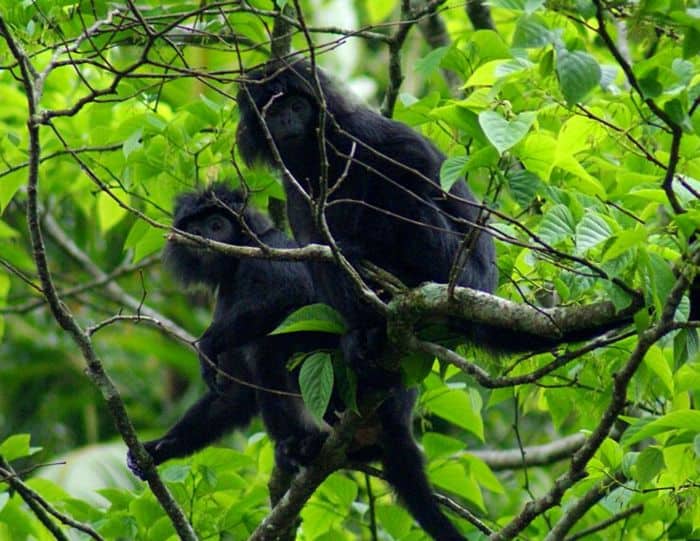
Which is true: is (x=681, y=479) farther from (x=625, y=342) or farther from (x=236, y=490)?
(x=236, y=490)

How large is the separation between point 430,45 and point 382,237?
2.36m

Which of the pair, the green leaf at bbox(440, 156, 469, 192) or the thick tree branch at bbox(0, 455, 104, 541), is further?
the thick tree branch at bbox(0, 455, 104, 541)

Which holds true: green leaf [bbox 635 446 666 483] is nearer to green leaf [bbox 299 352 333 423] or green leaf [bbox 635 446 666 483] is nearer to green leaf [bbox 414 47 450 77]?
green leaf [bbox 299 352 333 423]

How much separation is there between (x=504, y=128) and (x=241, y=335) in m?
2.43

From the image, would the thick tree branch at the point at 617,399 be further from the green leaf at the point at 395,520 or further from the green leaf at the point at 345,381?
the green leaf at the point at 395,520

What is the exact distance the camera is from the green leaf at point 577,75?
113 inches

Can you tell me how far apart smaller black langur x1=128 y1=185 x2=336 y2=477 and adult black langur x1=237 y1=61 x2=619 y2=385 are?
448mm

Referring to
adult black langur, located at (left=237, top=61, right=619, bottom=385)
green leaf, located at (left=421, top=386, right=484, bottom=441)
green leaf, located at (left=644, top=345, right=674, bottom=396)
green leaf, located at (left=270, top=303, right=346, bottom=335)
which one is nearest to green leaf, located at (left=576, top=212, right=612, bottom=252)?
green leaf, located at (left=644, top=345, right=674, bottom=396)

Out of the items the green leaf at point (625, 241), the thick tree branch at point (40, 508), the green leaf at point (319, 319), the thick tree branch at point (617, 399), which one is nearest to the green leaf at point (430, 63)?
the green leaf at point (319, 319)

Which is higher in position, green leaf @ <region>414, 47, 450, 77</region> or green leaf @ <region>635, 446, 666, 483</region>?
green leaf @ <region>414, 47, 450, 77</region>

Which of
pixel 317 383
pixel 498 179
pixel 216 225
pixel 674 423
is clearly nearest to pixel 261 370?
pixel 216 225

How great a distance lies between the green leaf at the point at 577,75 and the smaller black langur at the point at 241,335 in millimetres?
2516

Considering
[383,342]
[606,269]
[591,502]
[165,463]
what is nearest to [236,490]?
[165,463]

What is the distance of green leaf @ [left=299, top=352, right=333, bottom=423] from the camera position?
3932 millimetres
